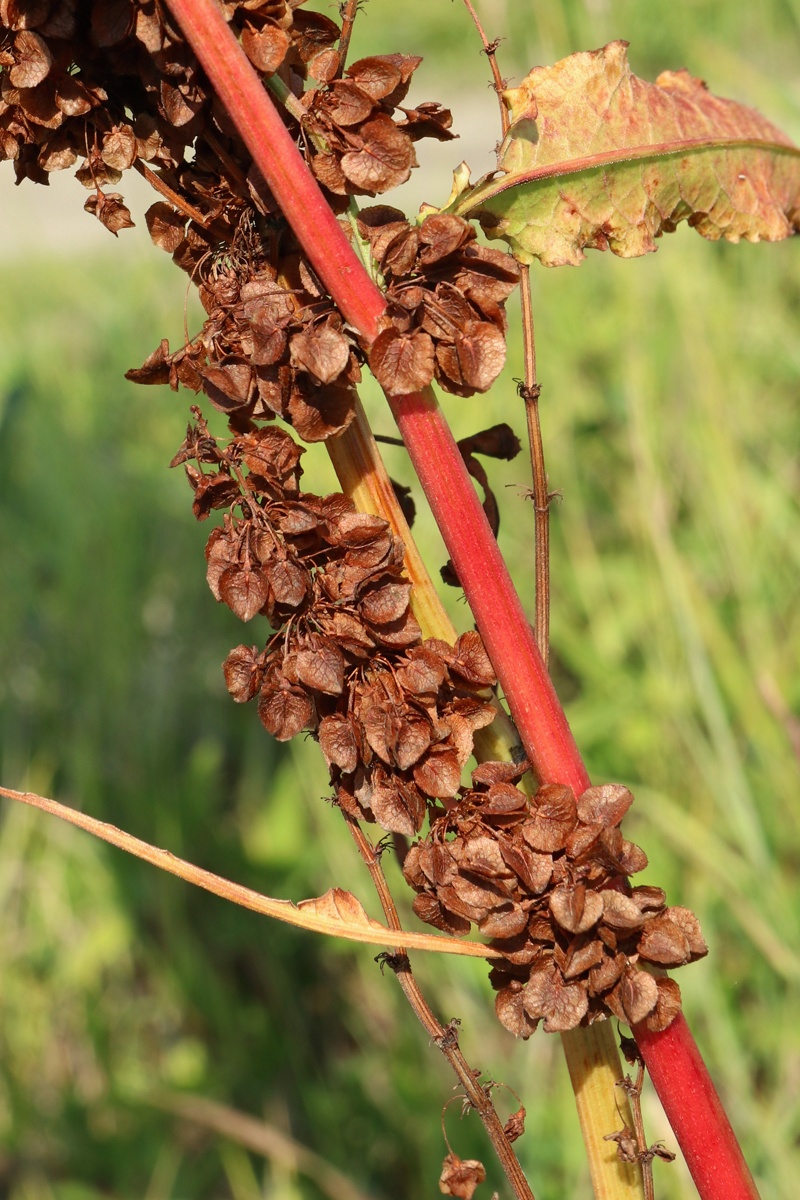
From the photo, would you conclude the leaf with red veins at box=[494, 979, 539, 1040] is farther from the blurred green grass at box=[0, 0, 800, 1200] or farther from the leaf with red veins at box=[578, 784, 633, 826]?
the blurred green grass at box=[0, 0, 800, 1200]

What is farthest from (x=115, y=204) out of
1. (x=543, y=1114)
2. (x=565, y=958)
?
(x=543, y=1114)

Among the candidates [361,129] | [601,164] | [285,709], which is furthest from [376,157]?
[285,709]

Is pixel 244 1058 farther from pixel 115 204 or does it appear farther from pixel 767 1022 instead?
pixel 115 204

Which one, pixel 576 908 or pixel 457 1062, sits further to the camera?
pixel 457 1062

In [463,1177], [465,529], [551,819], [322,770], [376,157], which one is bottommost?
[463,1177]

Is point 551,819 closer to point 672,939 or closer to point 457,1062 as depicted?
point 672,939

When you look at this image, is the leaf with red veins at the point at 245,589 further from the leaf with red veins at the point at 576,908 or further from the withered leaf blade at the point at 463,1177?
the withered leaf blade at the point at 463,1177

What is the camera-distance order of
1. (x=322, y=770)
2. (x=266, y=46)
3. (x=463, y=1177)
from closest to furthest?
(x=266, y=46) < (x=463, y=1177) < (x=322, y=770)

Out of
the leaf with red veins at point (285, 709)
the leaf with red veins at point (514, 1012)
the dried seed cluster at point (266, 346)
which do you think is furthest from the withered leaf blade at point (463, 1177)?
the dried seed cluster at point (266, 346)

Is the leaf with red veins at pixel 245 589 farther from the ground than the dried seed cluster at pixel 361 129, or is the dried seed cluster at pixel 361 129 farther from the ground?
the dried seed cluster at pixel 361 129
